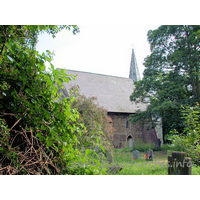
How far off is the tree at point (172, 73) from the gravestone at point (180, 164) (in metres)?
7.83

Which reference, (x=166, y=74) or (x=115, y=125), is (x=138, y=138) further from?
(x=166, y=74)

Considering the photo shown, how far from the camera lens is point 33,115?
1890mm

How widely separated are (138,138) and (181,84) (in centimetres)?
671

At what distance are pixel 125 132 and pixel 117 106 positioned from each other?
7.37 feet

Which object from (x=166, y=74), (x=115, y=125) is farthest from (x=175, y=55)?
(x=115, y=125)

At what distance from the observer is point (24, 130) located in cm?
189

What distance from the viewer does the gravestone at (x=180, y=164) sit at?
2578 mm

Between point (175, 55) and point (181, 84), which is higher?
point (175, 55)

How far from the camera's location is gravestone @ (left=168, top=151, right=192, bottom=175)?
8.46 feet

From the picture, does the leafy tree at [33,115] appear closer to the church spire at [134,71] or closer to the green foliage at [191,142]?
the green foliage at [191,142]

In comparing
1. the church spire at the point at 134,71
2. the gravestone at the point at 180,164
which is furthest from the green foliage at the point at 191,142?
the church spire at the point at 134,71

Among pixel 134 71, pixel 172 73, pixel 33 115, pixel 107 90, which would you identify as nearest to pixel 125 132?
pixel 107 90

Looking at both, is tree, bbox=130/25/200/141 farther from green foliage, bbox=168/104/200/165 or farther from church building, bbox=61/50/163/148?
green foliage, bbox=168/104/200/165

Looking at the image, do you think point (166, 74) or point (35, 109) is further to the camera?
point (166, 74)
